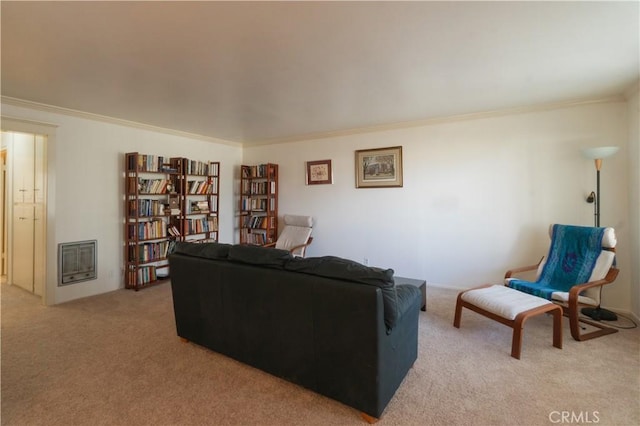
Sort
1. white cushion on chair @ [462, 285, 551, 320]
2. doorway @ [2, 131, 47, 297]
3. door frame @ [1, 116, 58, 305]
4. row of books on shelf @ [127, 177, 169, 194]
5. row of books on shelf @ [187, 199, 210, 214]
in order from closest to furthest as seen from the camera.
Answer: white cushion on chair @ [462, 285, 551, 320] < door frame @ [1, 116, 58, 305] < doorway @ [2, 131, 47, 297] < row of books on shelf @ [127, 177, 169, 194] < row of books on shelf @ [187, 199, 210, 214]

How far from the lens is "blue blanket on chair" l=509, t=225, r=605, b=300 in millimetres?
2850

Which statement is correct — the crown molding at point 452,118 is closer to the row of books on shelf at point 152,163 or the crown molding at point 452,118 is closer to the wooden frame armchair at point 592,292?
the wooden frame armchair at point 592,292

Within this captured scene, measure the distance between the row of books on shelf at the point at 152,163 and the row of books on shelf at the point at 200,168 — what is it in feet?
0.60

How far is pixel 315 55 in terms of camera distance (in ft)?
7.42

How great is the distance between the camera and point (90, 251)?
380 cm

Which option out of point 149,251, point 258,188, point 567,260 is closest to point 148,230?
point 149,251

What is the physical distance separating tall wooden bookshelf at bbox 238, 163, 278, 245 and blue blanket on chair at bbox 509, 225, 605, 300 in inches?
148

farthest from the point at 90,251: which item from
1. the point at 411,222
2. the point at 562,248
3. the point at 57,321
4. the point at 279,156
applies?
the point at 562,248

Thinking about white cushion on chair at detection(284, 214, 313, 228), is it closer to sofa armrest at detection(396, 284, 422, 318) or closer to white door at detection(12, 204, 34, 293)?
sofa armrest at detection(396, 284, 422, 318)

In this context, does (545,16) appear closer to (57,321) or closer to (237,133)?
(237,133)

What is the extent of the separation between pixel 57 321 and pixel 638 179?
606 centimetres

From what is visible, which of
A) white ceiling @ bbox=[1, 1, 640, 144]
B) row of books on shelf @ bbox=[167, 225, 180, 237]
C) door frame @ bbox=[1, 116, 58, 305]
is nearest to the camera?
white ceiling @ bbox=[1, 1, 640, 144]

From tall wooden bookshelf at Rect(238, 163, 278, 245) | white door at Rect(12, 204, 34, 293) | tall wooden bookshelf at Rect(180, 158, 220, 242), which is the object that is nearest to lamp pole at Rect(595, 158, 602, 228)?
tall wooden bookshelf at Rect(238, 163, 278, 245)
